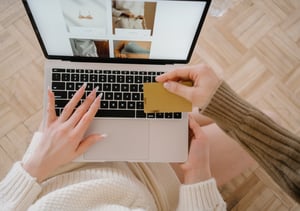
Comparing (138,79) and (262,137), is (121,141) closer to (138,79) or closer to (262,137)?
(138,79)

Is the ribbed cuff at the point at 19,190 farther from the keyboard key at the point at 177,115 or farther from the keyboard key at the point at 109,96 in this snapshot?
the keyboard key at the point at 177,115

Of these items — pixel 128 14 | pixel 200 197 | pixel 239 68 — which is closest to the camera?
pixel 128 14

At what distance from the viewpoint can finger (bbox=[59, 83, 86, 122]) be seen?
779 mm

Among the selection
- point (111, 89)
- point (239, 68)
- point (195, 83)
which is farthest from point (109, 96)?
point (239, 68)

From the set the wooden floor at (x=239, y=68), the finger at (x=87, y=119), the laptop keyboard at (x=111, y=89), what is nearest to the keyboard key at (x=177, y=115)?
the laptop keyboard at (x=111, y=89)

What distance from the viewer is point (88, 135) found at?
0.81 metres

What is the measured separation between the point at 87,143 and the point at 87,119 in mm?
60

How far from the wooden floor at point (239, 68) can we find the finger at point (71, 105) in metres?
0.49

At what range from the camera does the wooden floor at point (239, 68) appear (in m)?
1.22

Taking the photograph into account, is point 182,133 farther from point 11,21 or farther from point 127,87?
point 11,21

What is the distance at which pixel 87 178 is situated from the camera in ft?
2.53

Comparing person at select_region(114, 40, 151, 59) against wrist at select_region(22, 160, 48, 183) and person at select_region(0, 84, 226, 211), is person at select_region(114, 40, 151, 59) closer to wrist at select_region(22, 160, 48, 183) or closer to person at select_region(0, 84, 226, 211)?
person at select_region(0, 84, 226, 211)

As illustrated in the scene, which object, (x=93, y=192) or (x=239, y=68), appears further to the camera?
(x=239, y=68)

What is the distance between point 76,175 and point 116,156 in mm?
110
